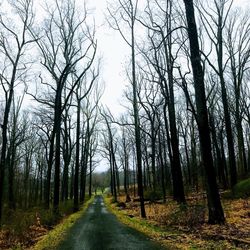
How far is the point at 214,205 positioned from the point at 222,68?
1538 cm

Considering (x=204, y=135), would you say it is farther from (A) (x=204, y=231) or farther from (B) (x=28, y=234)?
(B) (x=28, y=234)

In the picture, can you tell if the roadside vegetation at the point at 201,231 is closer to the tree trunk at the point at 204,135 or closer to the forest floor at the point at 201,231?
the forest floor at the point at 201,231

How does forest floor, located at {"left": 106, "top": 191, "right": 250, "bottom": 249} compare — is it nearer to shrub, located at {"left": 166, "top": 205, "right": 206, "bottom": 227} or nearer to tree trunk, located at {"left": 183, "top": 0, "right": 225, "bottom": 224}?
shrub, located at {"left": 166, "top": 205, "right": 206, "bottom": 227}

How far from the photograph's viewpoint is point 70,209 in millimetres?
27734

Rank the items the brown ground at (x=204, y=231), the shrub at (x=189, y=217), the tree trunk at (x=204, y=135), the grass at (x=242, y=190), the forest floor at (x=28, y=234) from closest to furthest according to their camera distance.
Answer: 1. the brown ground at (x=204, y=231)
2. the forest floor at (x=28, y=234)
3. the tree trunk at (x=204, y=135)
4. the shrub at (x=189, y=217)
5. the grass at (x=242, y=190)

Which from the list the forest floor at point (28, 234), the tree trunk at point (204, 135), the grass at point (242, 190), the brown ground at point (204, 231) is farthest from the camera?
the grass at point (242, 190)

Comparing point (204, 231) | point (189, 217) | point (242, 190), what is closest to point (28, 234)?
point (189, 217)

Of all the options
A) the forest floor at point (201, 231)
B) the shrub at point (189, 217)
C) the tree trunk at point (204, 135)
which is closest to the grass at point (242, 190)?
the forest floor at point (201, 231)

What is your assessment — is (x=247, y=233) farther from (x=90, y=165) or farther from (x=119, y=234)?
(x=90, y=165)

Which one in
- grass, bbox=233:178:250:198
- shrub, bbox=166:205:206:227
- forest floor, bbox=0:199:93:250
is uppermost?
grass, bbox=233:178:250:198

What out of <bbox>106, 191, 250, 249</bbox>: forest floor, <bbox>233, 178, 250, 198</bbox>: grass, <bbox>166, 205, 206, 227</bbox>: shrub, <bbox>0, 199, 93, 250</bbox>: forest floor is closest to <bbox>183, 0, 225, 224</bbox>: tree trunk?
<bbox>106, 191, 250, 249</bbox>: forest floor

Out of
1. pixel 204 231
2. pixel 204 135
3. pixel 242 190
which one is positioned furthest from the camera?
pixel 242 190

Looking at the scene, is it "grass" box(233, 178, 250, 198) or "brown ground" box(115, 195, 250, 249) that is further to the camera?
"grass" box(233, 178, 250, 198)

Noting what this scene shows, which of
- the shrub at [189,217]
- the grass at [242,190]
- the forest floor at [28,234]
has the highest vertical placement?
the grass at [242,190]
